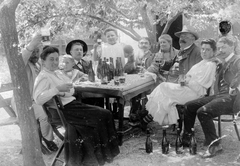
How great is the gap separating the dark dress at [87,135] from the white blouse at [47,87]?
227 mm

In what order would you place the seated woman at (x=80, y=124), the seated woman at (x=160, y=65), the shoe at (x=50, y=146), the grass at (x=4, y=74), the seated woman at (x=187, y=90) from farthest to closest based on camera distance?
1. the grass at (x=4, y=74)
2. the seated woman at (x=160, y=65)
3. the shoe at (x=50, y=146)
4. the seated woman at (x=187, y=90)
5. the seated woman at (x=80, y=124)

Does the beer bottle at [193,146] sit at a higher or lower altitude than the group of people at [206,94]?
lower

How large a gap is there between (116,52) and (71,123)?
2952 mm

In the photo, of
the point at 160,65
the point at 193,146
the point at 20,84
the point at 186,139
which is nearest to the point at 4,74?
the point at 160,65

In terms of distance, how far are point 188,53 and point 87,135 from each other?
2.40 metres

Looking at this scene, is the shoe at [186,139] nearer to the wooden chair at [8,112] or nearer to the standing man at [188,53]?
the standing man at [188,53]

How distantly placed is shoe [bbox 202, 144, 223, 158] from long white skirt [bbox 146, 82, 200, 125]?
0.65 metres

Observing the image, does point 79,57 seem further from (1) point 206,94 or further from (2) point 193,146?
(2) point 193,146

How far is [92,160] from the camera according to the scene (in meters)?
3.79

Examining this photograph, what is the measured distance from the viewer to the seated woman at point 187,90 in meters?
4.38

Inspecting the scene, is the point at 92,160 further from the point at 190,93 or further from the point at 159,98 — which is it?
the point at 190,93

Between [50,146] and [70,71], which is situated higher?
[70,71]

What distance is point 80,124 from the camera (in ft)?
12.5

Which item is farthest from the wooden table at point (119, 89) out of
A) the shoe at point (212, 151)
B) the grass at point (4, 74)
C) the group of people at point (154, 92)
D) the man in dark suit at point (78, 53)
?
the grass at point (4, 74)
